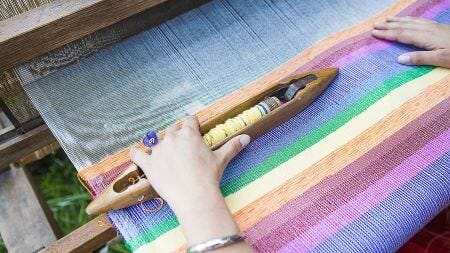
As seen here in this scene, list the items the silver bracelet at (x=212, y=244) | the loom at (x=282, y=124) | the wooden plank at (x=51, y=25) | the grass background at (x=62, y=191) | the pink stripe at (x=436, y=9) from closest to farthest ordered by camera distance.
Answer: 1. the silver bracelet at (x=212, y=244)
2. the loom at (x=282, y=124)
3. the wooden plank at (x=51, y=25)
4. the pink stripe at (x=436, y=9)
5. the grass background at (x=62, y=191)

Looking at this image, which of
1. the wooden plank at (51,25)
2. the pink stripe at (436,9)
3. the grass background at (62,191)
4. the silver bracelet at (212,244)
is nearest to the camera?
the silver bracelet at (212,244)

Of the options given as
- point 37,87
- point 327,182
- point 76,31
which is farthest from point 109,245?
point 327,182

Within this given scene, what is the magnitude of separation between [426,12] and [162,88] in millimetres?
793

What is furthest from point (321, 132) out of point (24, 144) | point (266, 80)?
point (24, 144)

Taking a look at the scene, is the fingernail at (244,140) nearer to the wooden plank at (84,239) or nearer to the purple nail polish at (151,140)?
the purple nail polish at (151,140)

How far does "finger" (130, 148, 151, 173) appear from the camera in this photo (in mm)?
1030

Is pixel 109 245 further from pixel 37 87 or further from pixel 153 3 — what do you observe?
pixel 153 3

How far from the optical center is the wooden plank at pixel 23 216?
1.54m

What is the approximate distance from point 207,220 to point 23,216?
91 cm

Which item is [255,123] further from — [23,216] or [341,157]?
[23,216]

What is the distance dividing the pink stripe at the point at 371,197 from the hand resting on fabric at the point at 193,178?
5.0 inches

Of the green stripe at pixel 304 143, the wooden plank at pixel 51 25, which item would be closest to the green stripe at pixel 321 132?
the green stripe at pixel 304 143

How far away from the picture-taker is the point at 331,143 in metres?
1.15

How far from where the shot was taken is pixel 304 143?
3.79ft
